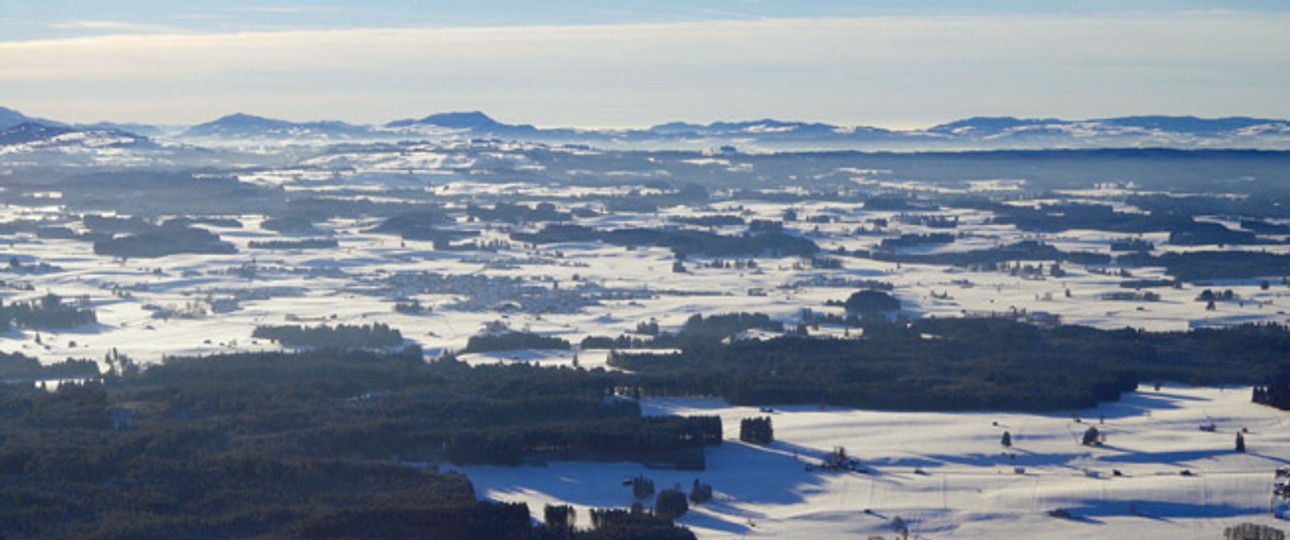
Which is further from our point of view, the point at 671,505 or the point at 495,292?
the point at 495,292

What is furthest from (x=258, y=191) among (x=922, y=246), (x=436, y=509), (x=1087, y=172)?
(x=436, y=509)

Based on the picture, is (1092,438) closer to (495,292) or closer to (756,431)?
(756,431)

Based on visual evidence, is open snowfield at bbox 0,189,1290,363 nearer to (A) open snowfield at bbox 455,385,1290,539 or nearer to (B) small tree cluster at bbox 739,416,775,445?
(B) small tree cluster at bbox 739,416,775,445

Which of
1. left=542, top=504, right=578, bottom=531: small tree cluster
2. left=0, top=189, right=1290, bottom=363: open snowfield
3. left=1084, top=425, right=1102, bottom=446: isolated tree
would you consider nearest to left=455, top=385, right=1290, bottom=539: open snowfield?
left=1084, top=425, right=1102, bottom=446: isolated tree

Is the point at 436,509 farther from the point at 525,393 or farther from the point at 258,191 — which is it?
the point at 258,191

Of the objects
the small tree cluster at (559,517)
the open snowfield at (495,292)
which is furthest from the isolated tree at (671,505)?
the open snowfield at (495,292)

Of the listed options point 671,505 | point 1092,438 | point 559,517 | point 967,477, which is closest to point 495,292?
point 1092,438
